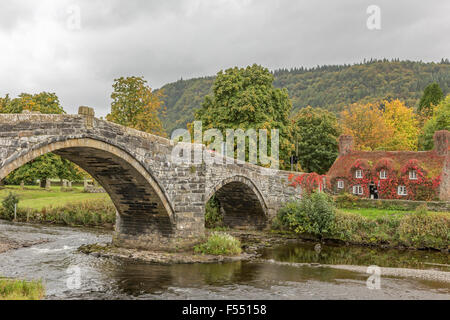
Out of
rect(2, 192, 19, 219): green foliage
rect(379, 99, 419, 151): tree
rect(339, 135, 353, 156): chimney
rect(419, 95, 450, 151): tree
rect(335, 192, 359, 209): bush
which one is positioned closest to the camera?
rect(335, 192, 359, 209): bush

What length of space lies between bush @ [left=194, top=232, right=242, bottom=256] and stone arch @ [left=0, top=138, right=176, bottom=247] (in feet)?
5.77

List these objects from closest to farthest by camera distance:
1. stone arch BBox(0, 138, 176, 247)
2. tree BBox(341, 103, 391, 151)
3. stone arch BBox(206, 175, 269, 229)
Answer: stone arch BBox(0, 138, 176, 247), stone arch BBox(206, 175, 269, 229), tree BBox(341, 103, 391, 151)

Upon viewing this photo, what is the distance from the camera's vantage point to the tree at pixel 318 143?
143 feet

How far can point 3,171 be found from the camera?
12.9 metres

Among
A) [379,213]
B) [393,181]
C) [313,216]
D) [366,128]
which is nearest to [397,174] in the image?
[393,181]

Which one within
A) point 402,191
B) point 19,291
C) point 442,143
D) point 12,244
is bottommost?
point 12,244

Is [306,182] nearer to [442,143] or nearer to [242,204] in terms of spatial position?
[242,204]

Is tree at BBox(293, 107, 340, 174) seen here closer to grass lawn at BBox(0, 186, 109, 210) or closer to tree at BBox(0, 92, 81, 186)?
grass lawn at BBox(0, 186, 109, 210)

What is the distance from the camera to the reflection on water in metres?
20.1

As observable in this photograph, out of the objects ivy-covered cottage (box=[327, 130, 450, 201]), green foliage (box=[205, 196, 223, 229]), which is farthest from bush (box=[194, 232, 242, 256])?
ivy-covered cottage (box=[327, 130, 450, 201])

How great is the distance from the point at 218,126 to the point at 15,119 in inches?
848

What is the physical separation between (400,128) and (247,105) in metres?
25.3

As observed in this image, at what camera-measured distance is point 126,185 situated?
19859 mm
